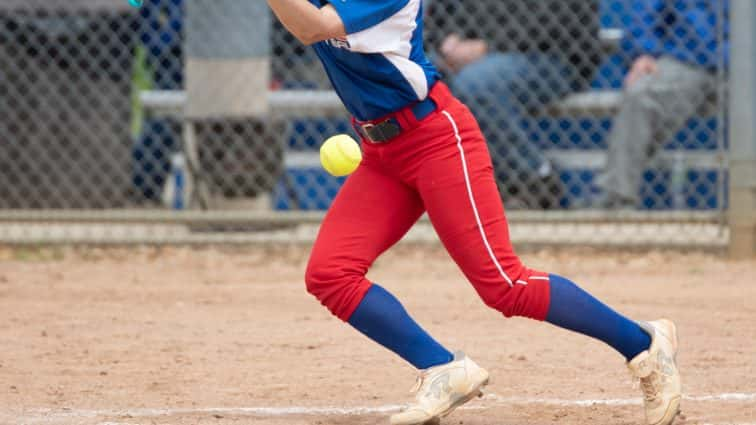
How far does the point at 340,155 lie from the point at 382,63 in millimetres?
271

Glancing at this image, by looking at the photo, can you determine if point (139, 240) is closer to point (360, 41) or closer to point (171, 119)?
point (171, 119)

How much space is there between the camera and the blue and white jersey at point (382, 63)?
3.29m

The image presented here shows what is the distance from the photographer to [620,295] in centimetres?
559

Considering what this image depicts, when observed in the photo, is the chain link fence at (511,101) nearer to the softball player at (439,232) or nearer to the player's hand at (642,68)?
the player's hand at (642,68)

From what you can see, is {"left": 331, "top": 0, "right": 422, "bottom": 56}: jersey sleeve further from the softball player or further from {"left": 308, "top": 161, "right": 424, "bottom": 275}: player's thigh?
{"left": 308, "top": 161, "right": 424, "bottom": 275}: player's thigh

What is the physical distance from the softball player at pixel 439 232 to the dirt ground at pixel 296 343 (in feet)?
0.75

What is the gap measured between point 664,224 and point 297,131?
2566 millimetres

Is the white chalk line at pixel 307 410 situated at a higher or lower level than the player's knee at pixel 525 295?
lower

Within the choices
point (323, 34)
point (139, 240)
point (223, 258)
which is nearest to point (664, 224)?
point (223, 258)

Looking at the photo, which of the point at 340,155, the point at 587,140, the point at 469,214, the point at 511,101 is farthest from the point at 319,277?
the point at 587,140

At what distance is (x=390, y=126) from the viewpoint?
3.39 metres

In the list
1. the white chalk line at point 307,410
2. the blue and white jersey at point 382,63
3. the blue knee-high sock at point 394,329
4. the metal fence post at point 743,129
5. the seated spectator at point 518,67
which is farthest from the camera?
the seated spectator at point 518,67

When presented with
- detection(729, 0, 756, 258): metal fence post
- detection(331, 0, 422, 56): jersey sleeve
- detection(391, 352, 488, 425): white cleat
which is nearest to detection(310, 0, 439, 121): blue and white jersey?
detection(331, 0, 422, 56): jersey sleeve

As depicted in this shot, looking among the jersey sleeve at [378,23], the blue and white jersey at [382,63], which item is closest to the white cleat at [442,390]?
A: the blue and white jersey at [382,63]
